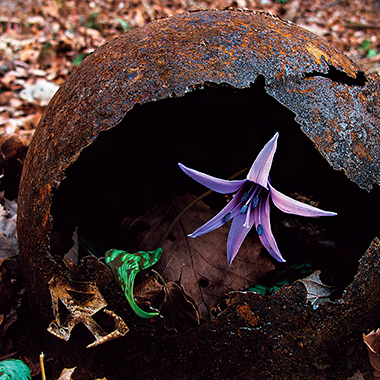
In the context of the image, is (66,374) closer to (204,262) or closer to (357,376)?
(204,262)

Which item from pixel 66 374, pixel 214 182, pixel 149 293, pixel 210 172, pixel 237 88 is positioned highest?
pixel 237 88

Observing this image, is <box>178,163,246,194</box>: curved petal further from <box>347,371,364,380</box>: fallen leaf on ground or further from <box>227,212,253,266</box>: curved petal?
<box>347,371,364,380</box>: fallen leaf on ground

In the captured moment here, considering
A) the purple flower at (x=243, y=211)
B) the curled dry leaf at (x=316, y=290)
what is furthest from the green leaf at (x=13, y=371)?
the curled dry leaf at (x=316, y=290)

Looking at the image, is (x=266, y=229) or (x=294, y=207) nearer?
(x=294, y=207)

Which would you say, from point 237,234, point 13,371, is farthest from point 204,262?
point 13,371

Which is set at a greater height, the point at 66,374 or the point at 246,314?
the point at 246,314

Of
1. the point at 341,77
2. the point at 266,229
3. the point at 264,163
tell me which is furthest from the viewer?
the point at 341,77

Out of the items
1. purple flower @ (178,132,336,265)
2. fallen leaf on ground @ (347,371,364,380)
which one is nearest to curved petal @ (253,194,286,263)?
purple flower @ (178,132,336,265)
